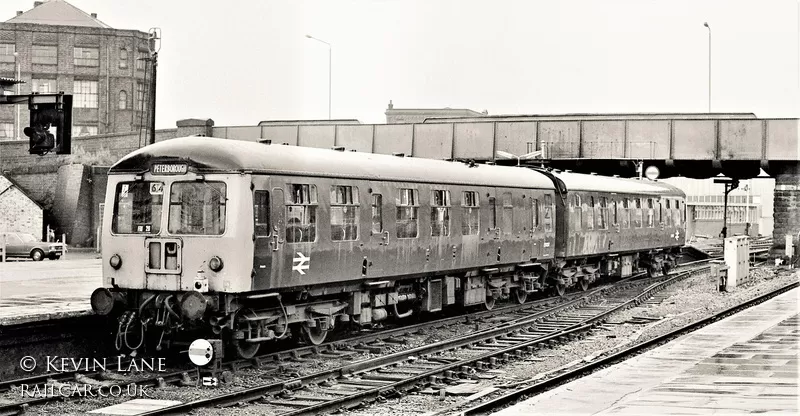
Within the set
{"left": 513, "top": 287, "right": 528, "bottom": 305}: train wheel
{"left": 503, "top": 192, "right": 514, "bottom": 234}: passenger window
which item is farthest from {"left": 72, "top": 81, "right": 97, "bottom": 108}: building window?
{"left": 503, "top": 192, "right": 514, "bottom": 234}: passenger window

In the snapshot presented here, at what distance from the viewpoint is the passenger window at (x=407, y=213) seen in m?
18.5

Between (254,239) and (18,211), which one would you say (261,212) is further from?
(18,211)

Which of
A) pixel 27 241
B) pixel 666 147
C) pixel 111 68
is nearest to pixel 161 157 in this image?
pixel 27 241

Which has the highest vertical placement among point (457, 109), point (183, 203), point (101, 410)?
point (457, 109)

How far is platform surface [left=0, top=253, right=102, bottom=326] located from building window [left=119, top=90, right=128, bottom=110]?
45949 mm

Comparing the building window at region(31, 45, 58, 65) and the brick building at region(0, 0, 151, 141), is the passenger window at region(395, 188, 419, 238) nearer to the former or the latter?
the brick building at region(0, 0, 151, 141)

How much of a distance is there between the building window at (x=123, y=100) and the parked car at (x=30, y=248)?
3439 cm

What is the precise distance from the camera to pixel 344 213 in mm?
16734

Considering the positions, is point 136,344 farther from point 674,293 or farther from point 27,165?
point 27,165

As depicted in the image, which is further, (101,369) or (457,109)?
(457,109)

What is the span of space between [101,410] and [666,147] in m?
35.1

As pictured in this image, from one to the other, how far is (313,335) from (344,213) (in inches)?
79.4

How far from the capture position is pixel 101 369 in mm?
14195

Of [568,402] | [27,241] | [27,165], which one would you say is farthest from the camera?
[27,165]
